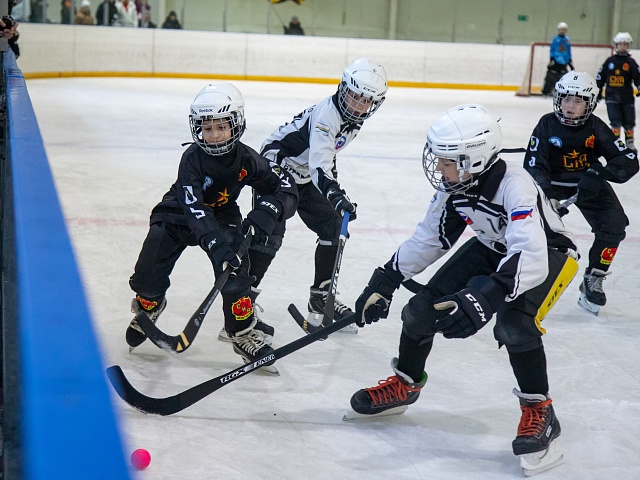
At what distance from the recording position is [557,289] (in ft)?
8.20

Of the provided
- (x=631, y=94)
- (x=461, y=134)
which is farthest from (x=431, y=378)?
(x=631, y=94)

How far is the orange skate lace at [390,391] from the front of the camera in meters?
2.68

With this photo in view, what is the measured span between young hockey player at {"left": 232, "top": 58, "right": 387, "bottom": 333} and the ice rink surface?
0.28 metres

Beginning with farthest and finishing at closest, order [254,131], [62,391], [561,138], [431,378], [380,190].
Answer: [254,131], [380,190], [561,138], [431,378], [62,391]

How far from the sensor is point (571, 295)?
4.27 m

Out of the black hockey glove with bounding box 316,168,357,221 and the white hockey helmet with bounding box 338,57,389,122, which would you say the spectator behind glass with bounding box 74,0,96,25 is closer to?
the white hockey helmet with bounding box 338,57,389,122

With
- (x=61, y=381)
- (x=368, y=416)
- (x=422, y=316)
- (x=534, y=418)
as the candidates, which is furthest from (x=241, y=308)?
(x=61, y=381)

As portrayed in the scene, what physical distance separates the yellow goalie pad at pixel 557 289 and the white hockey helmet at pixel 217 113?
3.88 ft

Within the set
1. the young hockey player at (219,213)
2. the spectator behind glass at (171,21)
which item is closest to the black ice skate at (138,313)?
the young hockey player at (219,213)

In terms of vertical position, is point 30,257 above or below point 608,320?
above

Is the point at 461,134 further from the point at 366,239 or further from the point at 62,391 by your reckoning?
the point at 366,239

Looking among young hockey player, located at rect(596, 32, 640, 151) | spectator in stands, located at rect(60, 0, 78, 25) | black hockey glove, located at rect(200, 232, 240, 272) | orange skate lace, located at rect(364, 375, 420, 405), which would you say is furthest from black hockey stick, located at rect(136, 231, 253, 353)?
Answer: spectator in stands, located at rect(60, 0, 78, 25)

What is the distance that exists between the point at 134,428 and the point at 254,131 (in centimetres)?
703

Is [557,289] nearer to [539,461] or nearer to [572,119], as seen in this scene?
[539,461]
